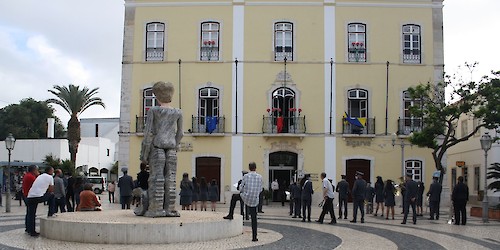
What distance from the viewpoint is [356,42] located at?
105ft

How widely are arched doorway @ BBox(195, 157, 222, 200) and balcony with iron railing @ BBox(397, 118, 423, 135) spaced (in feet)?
30.5

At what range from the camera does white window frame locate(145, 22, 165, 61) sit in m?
32.1

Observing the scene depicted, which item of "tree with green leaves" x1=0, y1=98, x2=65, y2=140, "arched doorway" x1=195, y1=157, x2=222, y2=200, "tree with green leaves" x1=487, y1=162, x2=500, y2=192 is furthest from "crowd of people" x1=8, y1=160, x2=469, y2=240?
"tree with green leaves" x1=0, y1=98, x2=65, y2=140

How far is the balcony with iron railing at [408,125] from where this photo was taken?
31297 mm

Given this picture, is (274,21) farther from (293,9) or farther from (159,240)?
(159,240)

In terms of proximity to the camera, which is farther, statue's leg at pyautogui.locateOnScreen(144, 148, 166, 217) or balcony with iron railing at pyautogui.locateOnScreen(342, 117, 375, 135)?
balcony with iron railing at pyautogui.locateOnScreen(342, 117, 375, 135)

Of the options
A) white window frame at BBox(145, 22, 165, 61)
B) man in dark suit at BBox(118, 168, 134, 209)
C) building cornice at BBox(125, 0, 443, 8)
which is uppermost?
building cornice at BBox(125, 0, 443, 8)

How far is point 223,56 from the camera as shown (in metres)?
31.8

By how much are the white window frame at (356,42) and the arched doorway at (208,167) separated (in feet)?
28.3

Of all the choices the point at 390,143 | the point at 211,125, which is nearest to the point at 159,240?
the point at 211,125

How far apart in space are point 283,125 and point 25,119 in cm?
4254

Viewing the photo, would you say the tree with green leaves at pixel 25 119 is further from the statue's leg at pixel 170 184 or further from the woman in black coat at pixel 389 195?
the statue's leg at pixel 170 184

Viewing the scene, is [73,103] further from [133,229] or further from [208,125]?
[133,229]

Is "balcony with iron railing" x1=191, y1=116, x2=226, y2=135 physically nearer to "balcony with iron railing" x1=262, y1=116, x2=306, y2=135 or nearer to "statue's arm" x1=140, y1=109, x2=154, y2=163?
"balcony with iron railing" x1=262, y1=116, x2=306, y2=135
